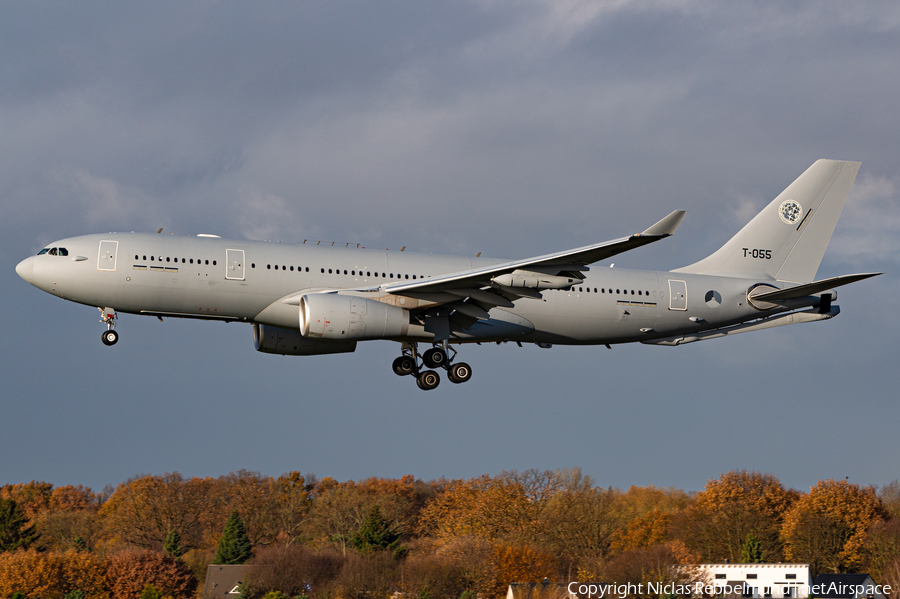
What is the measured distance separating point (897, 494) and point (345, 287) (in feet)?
391

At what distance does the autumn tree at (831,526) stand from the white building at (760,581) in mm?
14932

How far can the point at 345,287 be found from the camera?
1490 inches

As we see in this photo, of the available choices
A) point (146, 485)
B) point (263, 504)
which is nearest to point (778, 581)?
point (263, 504)

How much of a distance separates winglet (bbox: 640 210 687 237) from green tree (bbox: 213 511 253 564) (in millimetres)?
83947

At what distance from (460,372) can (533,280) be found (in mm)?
6664

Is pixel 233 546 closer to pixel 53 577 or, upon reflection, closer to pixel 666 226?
pixel 53 577

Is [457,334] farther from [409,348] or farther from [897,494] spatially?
[897,494]

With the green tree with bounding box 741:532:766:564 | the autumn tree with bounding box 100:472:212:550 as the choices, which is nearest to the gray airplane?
the green tree with bounding box 741:532:766:564

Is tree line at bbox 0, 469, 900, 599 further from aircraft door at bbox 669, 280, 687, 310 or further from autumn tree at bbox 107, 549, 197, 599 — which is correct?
aircraft door at bbox 669, 280, 687, 310


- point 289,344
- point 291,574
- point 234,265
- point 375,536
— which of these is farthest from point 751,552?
point 234,265

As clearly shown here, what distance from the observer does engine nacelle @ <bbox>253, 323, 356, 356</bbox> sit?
1640 inches

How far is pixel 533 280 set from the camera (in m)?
36.1

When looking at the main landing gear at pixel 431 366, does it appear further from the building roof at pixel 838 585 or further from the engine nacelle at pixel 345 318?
the building roof at pixel 838 585

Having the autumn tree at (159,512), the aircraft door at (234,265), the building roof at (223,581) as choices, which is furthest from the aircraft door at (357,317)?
the autumn tree at (159,512)
